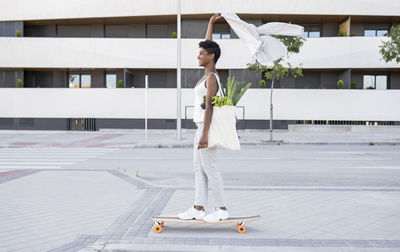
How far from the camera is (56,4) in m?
26.9

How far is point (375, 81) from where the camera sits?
27.9 meters

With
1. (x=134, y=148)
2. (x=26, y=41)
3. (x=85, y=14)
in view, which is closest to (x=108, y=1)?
(x=85, y=14)

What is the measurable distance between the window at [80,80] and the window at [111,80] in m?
1.30

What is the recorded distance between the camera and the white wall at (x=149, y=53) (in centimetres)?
2548

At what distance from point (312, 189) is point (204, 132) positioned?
3.34 metres

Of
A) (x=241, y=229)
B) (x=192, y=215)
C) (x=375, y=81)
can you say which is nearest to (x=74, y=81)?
(x=375, y=81)

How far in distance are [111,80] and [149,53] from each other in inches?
163

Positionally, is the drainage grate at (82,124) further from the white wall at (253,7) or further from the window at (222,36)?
the window at (222,36)

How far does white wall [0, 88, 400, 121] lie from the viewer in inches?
996

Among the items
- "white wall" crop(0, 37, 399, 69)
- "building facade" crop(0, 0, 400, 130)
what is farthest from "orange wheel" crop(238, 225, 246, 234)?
"white wall" crop(0, 37, 399, 69)

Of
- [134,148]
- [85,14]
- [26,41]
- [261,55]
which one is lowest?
[134,148]

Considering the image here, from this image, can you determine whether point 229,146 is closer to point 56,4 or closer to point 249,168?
point 249,168

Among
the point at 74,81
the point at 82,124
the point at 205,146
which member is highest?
the point at 74,81

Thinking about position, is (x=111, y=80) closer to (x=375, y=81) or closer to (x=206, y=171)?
(x=375, y=81)
